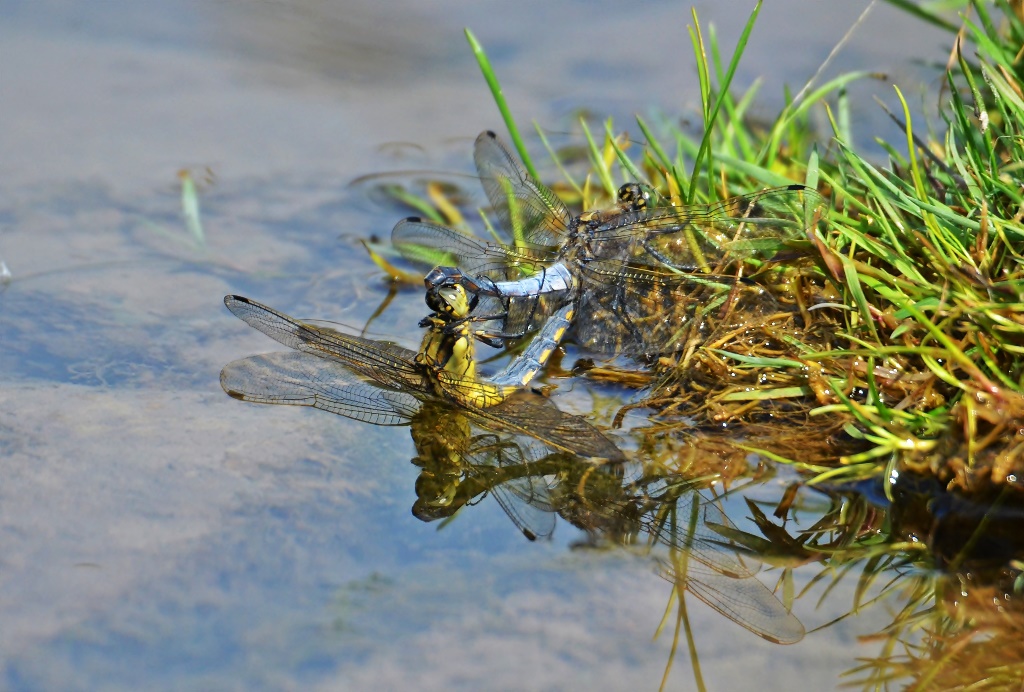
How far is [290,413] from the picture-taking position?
3.31 meters

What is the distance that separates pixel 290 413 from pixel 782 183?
212cm

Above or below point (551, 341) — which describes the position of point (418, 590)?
below

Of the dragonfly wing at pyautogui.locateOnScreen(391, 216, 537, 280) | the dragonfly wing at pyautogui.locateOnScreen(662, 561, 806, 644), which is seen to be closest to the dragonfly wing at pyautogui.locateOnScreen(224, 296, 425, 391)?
the dragonfly wing at pyautogui.locateOnScreen(391, 216, 537, 280)

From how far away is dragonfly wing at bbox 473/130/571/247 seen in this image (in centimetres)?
409

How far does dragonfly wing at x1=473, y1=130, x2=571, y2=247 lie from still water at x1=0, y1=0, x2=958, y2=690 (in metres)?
0.66

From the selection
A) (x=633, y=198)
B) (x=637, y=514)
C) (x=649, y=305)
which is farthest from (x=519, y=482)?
(x=633, y=198)

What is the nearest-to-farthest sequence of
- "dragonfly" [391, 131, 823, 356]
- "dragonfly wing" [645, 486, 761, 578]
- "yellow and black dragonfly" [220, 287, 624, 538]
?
"dragonfly wing" [645, 486, 761, 578] < "yellow and black dragonfly" [220, 287, 624, 538] < "dragonfly" [391, 131, 823, 356]

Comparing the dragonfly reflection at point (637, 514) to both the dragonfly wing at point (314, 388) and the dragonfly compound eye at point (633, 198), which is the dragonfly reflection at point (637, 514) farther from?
the dragonfly compound eye at point (633, 198)

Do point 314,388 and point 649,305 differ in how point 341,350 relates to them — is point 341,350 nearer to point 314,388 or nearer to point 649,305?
point 314,388

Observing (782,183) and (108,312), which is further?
(108,312)

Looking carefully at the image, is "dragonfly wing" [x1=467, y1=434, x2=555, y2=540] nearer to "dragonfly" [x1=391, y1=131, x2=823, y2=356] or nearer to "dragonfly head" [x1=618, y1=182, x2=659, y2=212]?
"dragonfly" [x1=391, y1=131, x2=823, y2=356]

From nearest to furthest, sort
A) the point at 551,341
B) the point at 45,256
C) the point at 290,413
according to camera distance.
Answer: the point at 290,413 → the point at 551,341 → the point at 45,256

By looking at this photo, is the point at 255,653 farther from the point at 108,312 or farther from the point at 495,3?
the point at 495,3

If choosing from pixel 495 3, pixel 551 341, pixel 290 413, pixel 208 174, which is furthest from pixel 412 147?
pixel 290 413
